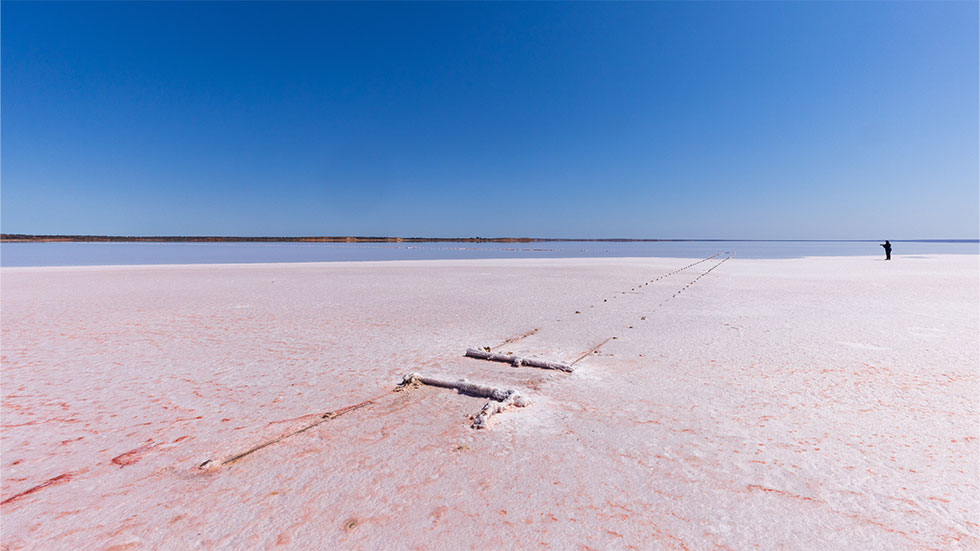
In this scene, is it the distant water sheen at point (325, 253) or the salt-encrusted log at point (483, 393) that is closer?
the salt-encrusted log at point (483, 393)

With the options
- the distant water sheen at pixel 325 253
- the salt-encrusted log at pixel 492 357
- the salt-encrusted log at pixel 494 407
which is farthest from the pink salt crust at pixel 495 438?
the distant water sheen at pixel 325 253

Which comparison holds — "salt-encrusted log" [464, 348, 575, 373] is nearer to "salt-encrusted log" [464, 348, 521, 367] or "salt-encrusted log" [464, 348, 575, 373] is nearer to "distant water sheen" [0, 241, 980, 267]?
"salt-encrusted log" [464, 348, 521, 367]

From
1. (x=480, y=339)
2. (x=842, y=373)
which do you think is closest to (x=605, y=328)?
(x=480, y=339)

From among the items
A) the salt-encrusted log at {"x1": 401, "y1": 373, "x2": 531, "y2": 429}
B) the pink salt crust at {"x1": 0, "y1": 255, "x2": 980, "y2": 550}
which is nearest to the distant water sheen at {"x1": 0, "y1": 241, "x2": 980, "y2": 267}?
the pink salt crust at {"x1": 0, "y1": 255, "x2": 980, "y2": 550}

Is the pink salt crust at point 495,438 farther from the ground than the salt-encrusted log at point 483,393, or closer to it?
closer to it

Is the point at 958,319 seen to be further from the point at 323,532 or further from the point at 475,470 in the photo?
the point at 323,532

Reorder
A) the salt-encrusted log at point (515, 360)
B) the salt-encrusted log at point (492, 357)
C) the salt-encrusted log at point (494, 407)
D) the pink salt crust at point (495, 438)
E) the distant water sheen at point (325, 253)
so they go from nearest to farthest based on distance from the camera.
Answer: the pink salt crust at point (495, 438) → the salt-encrusted log at point (494, 407) → the salt-encrusted log at point (515, 360) → the salt-encrusted log at point (492, 357) → the distant water sheen at point (325, 253)

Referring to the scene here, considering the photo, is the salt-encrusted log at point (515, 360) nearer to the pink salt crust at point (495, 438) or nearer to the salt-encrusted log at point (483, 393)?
the pink salt crust at point (495, 438)

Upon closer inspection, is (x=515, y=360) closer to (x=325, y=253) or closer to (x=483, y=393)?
(x=483, y=393)
